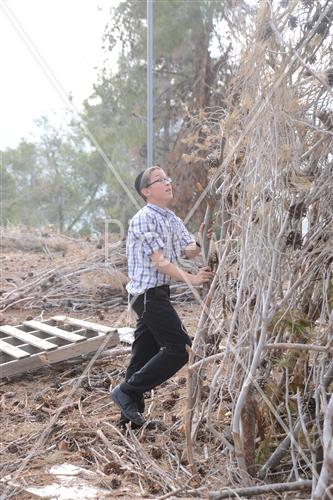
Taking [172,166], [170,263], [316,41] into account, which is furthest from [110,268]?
[316,41]

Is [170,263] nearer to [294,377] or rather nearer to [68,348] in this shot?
[294,377]

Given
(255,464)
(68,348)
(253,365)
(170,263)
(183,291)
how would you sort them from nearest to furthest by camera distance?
(253,365), (255,464), (170,263), (68,348), (183,291)

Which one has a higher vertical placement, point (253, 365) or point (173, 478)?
point (253, 365)

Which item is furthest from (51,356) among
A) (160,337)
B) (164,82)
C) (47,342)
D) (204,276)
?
(164,82)

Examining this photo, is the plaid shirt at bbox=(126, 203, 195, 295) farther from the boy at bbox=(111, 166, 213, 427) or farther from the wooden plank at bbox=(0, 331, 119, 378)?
the wooden plank at bbox=(0, 331, 119, 378)

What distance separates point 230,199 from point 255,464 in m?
1.26

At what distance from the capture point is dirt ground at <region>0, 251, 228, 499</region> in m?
3.15

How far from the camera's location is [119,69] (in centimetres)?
1266

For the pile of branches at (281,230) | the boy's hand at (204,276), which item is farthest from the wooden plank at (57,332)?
the pile of branches at (281,230)

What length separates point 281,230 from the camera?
272 centimetres

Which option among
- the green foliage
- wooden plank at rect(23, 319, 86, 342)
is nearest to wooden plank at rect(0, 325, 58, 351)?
wooden plank at rect(23, 319, 86, 342)

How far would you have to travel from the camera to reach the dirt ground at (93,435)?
3.15m

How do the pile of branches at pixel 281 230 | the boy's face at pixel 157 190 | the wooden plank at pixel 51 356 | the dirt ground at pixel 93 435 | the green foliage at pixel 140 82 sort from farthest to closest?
the green foliage at pixel 140 82 → the wooden plank at pixel 51 356 → the boy's face at pixel 157 190 → the dirt ground at pixel 93 435 → the pile of branches at pixel 281 230

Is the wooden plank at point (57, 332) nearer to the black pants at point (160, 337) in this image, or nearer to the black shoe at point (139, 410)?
the black shoe at point (139, 410)
